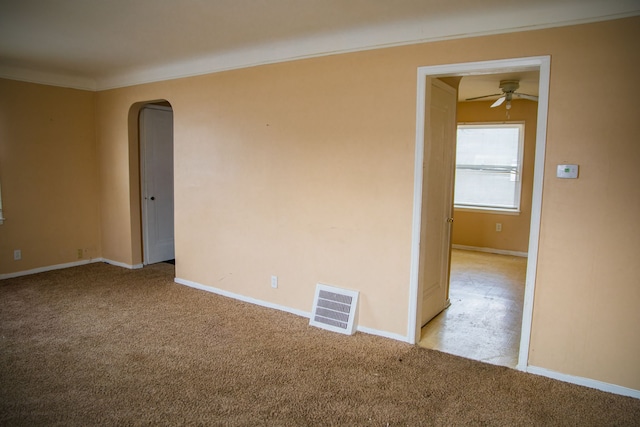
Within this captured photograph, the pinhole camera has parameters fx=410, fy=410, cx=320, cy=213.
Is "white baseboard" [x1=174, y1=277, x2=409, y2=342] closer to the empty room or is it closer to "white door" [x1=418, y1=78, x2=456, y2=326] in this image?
the empty room

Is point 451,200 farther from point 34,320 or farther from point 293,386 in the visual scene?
point 34,320

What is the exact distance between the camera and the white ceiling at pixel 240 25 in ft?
8.75

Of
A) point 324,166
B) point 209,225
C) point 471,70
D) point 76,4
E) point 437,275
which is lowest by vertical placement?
point 437,275

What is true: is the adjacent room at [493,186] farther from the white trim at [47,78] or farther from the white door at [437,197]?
the white trim at [47,78]

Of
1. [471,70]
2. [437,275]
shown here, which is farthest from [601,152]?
[437,275]

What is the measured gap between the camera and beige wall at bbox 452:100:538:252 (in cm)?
638

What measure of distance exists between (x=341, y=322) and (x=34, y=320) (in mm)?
2712

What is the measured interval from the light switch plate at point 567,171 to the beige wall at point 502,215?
4085 millimetres

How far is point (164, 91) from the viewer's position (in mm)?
4664

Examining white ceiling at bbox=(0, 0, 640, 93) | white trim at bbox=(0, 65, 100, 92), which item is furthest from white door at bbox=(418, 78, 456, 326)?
white trim at bbox=(0, 65, 100, 92)

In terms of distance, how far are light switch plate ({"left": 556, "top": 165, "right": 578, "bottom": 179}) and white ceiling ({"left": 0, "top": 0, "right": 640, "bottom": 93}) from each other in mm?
898

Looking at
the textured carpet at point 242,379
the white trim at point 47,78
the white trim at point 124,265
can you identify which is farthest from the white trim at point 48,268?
the white trim at point 47,78

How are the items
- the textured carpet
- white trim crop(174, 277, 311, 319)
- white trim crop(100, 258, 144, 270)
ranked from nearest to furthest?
the textured carpet
white trim crop(174, 277, 311, 319)
white trim crop(100, 258, 144, 270)

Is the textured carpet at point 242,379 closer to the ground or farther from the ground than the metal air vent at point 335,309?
closer to the ground
